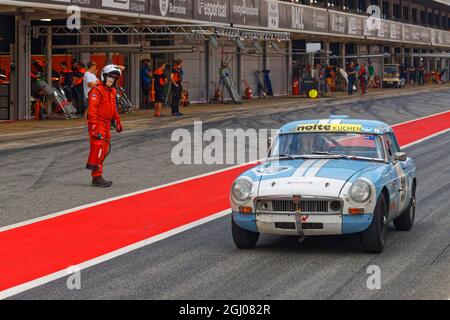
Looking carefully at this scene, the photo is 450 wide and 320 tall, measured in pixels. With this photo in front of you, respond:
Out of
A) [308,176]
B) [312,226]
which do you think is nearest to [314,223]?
[312,226]

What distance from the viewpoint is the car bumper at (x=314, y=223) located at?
29.3 feet

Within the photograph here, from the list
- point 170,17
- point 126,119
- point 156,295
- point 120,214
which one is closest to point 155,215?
point 120,214

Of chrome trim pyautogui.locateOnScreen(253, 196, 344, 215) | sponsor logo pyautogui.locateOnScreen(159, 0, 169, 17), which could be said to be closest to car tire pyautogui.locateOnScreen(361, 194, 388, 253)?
chrome trim pyautogui.locateOnScreen(253, 196, 344, 215)

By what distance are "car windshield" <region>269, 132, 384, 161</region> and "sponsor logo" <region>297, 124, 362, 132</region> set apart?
0.15 feet

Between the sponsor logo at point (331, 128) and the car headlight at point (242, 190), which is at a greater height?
the sponsor logo at point (331, 128)

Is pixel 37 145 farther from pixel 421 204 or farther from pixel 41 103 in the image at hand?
pixel 421 204

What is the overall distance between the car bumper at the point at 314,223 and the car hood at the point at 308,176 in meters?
0.23

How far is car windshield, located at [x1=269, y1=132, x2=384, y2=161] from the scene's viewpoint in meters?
10.2

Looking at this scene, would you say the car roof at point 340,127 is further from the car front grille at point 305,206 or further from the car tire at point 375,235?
the car front grille at point 305,206

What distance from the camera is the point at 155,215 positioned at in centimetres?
1216

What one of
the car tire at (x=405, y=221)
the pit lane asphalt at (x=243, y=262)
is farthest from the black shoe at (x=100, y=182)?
the car tire at (x=405, y=221)
